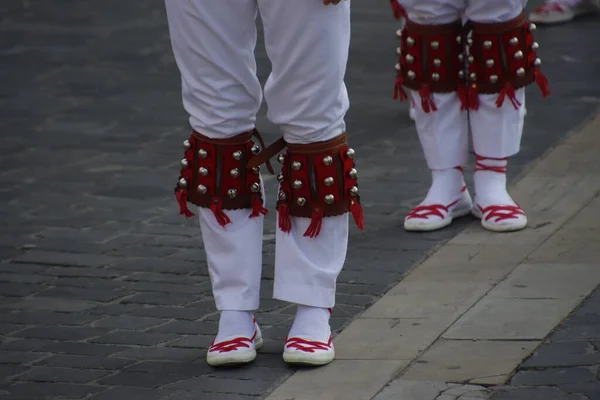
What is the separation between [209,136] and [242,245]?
1.08 ft

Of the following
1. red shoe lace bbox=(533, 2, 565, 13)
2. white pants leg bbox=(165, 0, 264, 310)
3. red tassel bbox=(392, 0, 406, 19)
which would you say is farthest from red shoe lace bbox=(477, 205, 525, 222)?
red shoe lace bbox=(533, 2, 565, 13)

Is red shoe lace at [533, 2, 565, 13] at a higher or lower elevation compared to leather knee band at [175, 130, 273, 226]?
lower

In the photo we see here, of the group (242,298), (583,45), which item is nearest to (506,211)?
(242,298)

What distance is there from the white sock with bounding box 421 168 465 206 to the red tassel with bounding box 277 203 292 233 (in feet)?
5.24

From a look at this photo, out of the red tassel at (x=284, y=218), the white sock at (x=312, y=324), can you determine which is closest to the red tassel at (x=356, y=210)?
the red tassel at (x=284, y=218)

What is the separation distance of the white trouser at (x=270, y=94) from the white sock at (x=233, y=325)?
0.03 metres

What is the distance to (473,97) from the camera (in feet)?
17.1

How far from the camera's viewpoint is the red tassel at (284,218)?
3.85 meters

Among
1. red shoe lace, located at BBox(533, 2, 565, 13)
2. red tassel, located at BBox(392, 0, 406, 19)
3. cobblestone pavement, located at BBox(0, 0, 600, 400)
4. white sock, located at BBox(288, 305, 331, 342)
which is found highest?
red tassel, located at BBox(392, 0, 406, 19)

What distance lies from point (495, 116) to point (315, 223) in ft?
5.28

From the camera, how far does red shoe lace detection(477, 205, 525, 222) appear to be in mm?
5238

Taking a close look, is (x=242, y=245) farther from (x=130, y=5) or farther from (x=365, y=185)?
(x=130, y=5)

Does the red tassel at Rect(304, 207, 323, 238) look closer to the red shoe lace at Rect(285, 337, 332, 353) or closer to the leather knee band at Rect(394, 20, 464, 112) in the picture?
the red shoe lace at Rect(285, 337, 332, 353)

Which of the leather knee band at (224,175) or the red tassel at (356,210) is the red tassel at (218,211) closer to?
the leather knee band at (224,175)
